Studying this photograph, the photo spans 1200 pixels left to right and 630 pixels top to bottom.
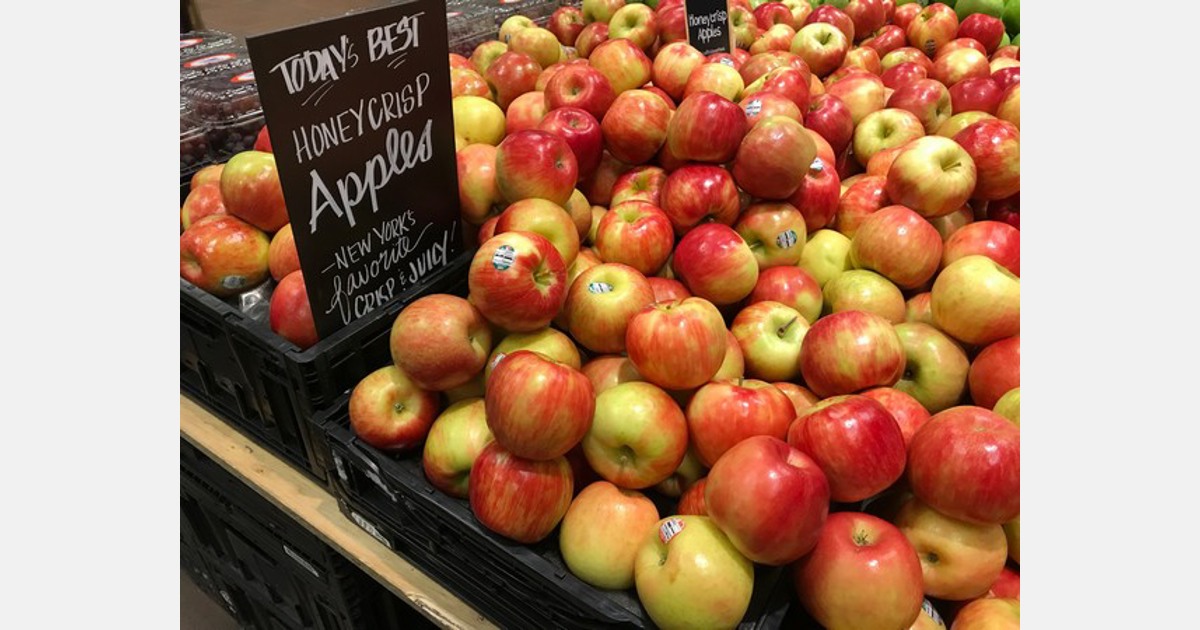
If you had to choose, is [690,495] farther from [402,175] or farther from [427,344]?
[402,175]

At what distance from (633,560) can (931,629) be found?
1.40 feet

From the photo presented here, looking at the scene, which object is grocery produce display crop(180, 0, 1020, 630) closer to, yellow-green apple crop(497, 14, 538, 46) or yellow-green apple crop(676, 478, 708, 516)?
yellow-green apple crop(676, 478, 708, 516)

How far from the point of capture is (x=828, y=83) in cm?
226

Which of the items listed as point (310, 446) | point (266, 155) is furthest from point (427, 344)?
point (266, 155)

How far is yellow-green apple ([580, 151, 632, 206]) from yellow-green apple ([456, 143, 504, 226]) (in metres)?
0.28

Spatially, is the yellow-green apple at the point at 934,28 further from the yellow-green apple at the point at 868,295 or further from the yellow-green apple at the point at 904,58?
the yellow-green apple at the point at 868,295

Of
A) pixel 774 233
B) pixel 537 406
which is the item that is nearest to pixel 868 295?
pixel 774 233

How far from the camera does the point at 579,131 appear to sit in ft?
5.28

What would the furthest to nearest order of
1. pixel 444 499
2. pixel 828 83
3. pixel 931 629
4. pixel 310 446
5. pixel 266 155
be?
1. pixel 828 83
2. pixel 266 155
3. pixel 310 446
4. pixel 444 499
5. pixel 931 629

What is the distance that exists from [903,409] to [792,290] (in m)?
0.35

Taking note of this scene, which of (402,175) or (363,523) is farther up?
(402,175)

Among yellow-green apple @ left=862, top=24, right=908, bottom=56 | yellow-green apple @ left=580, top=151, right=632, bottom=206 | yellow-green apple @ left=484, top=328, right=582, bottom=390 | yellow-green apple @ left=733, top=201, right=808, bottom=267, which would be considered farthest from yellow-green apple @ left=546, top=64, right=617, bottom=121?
yellow-green apple @ left=862, top=24, right=908, bottom=56

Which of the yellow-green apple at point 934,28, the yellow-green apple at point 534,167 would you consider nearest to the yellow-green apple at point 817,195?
the yellow-green apple at point 534,167

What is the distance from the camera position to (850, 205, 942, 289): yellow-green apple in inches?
55.8
